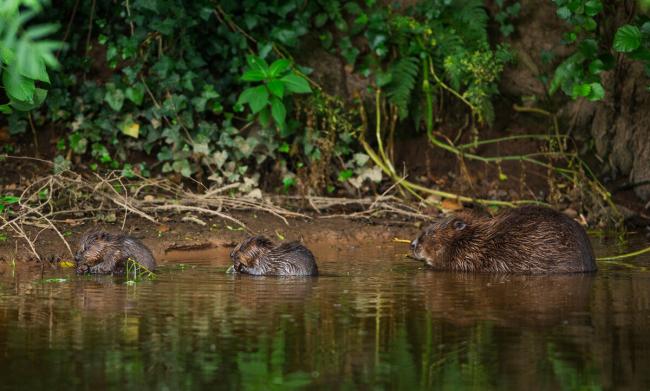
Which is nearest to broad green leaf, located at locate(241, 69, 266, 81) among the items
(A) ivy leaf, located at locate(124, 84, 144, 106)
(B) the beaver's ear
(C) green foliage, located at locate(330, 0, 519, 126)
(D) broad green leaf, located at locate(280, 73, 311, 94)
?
(D) broad green leaf, located at locate(280, 73, 311, 94)

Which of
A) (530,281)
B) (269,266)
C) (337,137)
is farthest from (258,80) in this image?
(530,281)

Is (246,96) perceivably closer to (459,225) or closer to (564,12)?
(459,225)

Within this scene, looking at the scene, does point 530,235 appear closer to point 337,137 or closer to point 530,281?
point 530,281

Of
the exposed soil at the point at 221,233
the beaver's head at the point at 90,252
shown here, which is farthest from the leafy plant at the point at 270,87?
the beaver's head at the point at 90,252

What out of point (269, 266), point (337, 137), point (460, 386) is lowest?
point (460, 386)

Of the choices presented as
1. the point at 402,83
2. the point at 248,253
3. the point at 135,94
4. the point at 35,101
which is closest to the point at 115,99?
the point at 135,94

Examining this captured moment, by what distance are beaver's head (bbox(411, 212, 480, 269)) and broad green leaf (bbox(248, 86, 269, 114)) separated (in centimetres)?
268

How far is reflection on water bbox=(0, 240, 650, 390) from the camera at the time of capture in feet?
16.7

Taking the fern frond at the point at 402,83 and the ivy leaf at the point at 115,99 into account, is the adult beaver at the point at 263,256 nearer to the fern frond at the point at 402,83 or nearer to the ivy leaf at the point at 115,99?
the ivy leaf at the point at 115,99

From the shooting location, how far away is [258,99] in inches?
A: 453

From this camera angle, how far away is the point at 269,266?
28.6ft

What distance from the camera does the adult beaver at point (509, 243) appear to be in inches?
347

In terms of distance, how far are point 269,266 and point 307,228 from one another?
2214mm

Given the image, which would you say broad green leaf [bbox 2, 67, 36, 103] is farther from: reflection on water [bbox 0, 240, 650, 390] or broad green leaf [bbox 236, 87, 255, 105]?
broad green leaf [bbox 236, 87, 255, 105]
